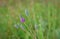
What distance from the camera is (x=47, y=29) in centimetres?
198

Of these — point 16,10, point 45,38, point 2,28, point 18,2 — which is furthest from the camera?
point 18,2

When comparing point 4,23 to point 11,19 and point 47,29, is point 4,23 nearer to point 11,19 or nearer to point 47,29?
point 11,19

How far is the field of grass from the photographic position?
5.47 ft

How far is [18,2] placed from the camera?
2.80m

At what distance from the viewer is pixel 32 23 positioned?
1.98 metres

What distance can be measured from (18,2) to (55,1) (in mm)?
489

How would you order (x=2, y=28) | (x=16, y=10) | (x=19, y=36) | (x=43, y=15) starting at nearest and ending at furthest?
(x=19, y=36) → (x=2, y=28) → (x=43, y=15) → (x=16, y=10)

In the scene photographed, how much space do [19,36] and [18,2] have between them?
904 mm

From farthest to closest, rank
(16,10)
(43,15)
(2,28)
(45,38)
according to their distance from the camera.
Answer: (16,10) < (43,15) < (2,28) < (45,38)

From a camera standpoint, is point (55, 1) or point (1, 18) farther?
point (55, 1)

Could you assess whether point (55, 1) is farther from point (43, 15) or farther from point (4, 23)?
point (4, 23)

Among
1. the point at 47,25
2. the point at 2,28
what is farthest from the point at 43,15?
the point at 2,28

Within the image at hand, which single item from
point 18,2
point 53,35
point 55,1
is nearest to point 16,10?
point 18,2

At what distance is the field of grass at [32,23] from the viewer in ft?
5.47
